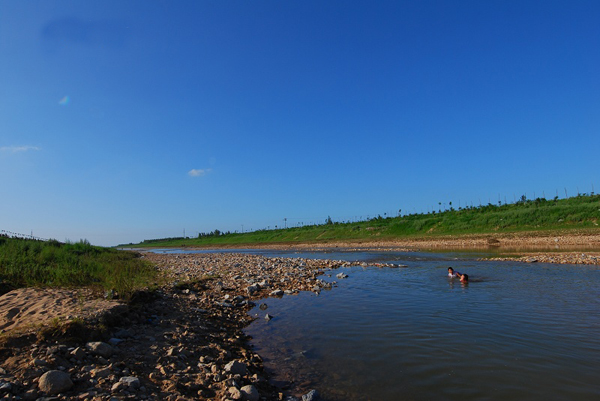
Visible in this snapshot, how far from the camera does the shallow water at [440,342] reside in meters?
5.66

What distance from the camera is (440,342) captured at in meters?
7.71

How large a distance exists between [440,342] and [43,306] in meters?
9.82

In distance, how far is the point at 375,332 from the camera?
342 inches

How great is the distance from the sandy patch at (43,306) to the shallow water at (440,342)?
4.10 metres

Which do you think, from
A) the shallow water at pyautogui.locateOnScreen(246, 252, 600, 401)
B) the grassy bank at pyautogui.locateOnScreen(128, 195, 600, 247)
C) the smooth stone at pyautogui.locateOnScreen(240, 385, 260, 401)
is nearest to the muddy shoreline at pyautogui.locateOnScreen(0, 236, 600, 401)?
the smooth stone at pyautogui.locateOnScreen(240, 385, 260, 401)

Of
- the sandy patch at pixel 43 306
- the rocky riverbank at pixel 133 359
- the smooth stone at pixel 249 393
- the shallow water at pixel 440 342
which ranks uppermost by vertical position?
the sandy patch at pixel 43 306

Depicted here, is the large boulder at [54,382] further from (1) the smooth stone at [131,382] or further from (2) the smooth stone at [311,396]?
(2) the smooth stone at [311,396]

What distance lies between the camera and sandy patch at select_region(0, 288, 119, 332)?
6824 millimetres

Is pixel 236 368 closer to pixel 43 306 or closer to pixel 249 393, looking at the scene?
pixel 249 393

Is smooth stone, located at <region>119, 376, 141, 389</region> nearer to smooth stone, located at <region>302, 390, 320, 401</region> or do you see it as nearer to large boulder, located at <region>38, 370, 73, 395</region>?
large boulder, located at <region>38, 370, 73, 395</region>

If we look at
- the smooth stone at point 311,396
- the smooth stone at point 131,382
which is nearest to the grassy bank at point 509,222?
the smooth stone at point 311,396

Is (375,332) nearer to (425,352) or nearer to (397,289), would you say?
(425,352)

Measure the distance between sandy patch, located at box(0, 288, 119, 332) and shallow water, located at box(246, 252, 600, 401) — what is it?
4.10m

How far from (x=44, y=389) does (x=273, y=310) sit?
297 inches
